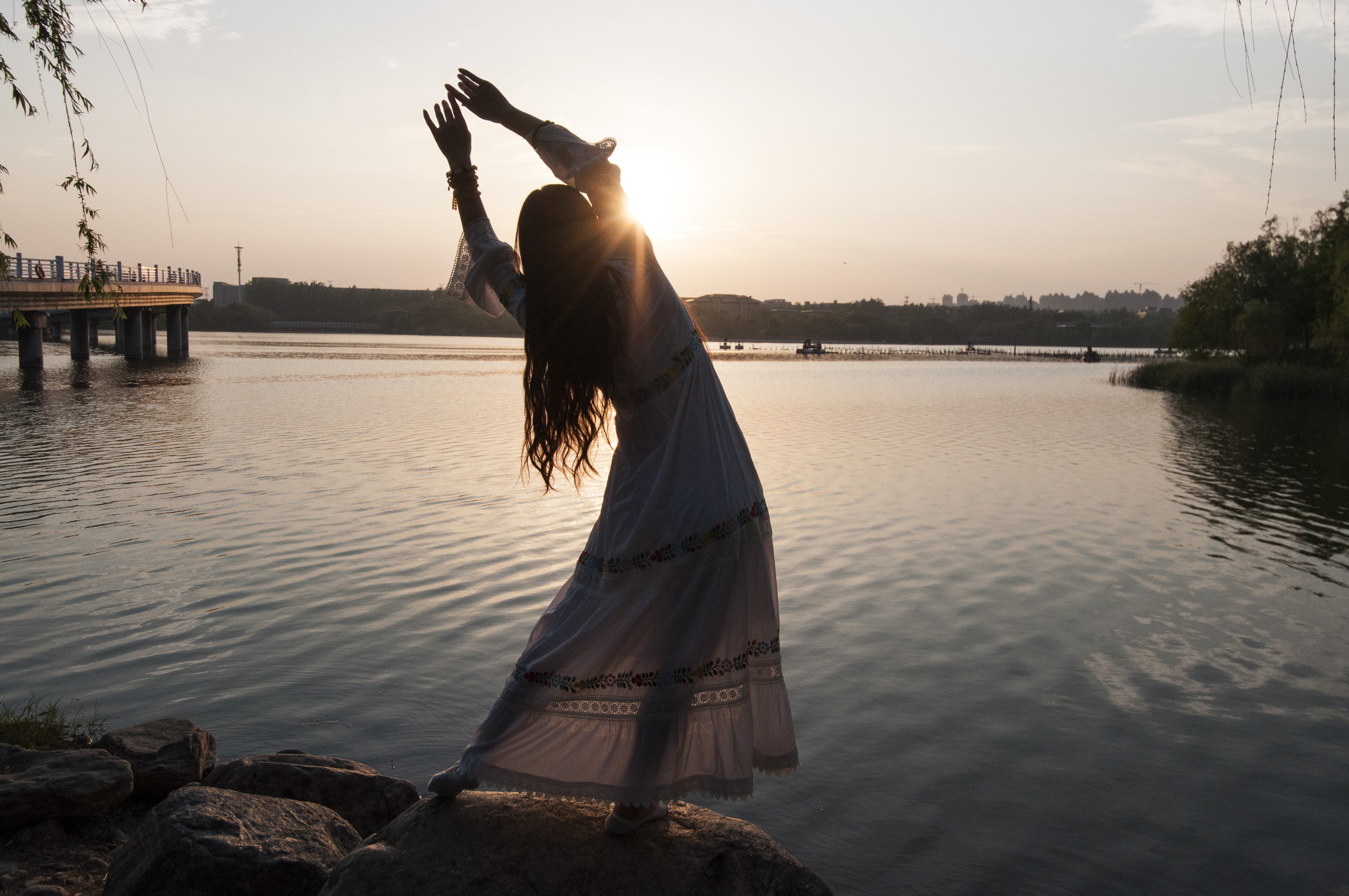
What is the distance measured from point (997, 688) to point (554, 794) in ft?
13.7

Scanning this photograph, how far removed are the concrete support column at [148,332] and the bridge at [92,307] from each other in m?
0.10

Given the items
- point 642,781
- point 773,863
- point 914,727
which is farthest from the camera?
point 914,727

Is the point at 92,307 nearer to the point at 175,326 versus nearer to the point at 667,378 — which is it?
the point at 175,326

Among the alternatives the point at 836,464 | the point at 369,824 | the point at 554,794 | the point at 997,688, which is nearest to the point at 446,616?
the point at 369,824

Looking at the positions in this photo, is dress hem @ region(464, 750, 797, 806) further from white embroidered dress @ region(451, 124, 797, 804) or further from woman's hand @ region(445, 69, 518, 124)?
woman's hand @ region(445, 69, 518, 124)

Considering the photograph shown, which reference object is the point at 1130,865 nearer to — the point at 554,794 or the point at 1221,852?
the point at 1221,852

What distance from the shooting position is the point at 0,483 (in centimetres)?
1239

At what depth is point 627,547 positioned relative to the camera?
110 inches

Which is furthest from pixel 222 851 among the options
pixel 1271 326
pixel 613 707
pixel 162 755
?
pixel 1271 326

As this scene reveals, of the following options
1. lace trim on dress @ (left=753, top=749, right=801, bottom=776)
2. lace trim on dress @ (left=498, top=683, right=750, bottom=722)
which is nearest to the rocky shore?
lace trim on dress @ (left=753, top=749, right=801, bottom=776)

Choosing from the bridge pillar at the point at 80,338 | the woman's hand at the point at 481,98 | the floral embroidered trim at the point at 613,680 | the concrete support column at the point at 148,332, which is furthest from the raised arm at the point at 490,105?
the concrete support column at the point at 148,332

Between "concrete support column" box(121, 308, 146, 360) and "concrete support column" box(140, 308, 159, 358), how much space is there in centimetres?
26

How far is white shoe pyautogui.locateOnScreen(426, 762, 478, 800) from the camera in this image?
2844 millimetres

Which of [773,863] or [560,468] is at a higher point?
[560,468]
